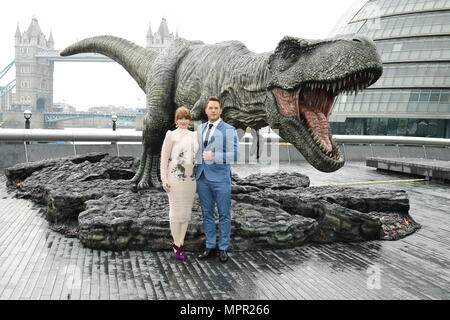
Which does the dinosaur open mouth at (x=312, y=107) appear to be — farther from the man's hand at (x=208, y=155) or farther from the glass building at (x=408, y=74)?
the glass building at (x=408, y=74)

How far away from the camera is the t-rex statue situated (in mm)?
3521

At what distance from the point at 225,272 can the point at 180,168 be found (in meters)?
0.87

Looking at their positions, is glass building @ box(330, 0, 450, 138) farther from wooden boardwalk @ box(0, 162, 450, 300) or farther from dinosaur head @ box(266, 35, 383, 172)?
wooden boardwalk @ box(0, 162, 450, 300)

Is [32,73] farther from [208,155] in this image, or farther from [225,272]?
[225,272]

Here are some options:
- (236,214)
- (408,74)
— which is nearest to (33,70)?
(408,74)

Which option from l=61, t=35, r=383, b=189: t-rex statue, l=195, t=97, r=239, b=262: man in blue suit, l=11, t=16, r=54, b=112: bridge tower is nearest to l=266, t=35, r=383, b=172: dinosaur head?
l=61, t=35, r=383, b=189: t-rex statue

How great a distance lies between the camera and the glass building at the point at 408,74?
2512 cm

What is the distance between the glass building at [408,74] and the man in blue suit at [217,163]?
77.4ft

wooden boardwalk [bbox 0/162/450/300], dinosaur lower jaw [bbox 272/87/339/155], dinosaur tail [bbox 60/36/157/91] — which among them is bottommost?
wooden boardwalk [bbox 0/162/450/300]

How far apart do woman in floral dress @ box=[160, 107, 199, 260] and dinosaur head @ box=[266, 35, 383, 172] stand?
91cm

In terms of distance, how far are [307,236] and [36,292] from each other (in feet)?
7.91

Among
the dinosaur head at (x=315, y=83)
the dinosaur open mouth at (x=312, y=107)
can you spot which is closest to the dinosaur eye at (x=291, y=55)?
the dinosaur head at (x=315, y=83)

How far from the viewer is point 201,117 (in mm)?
4789
